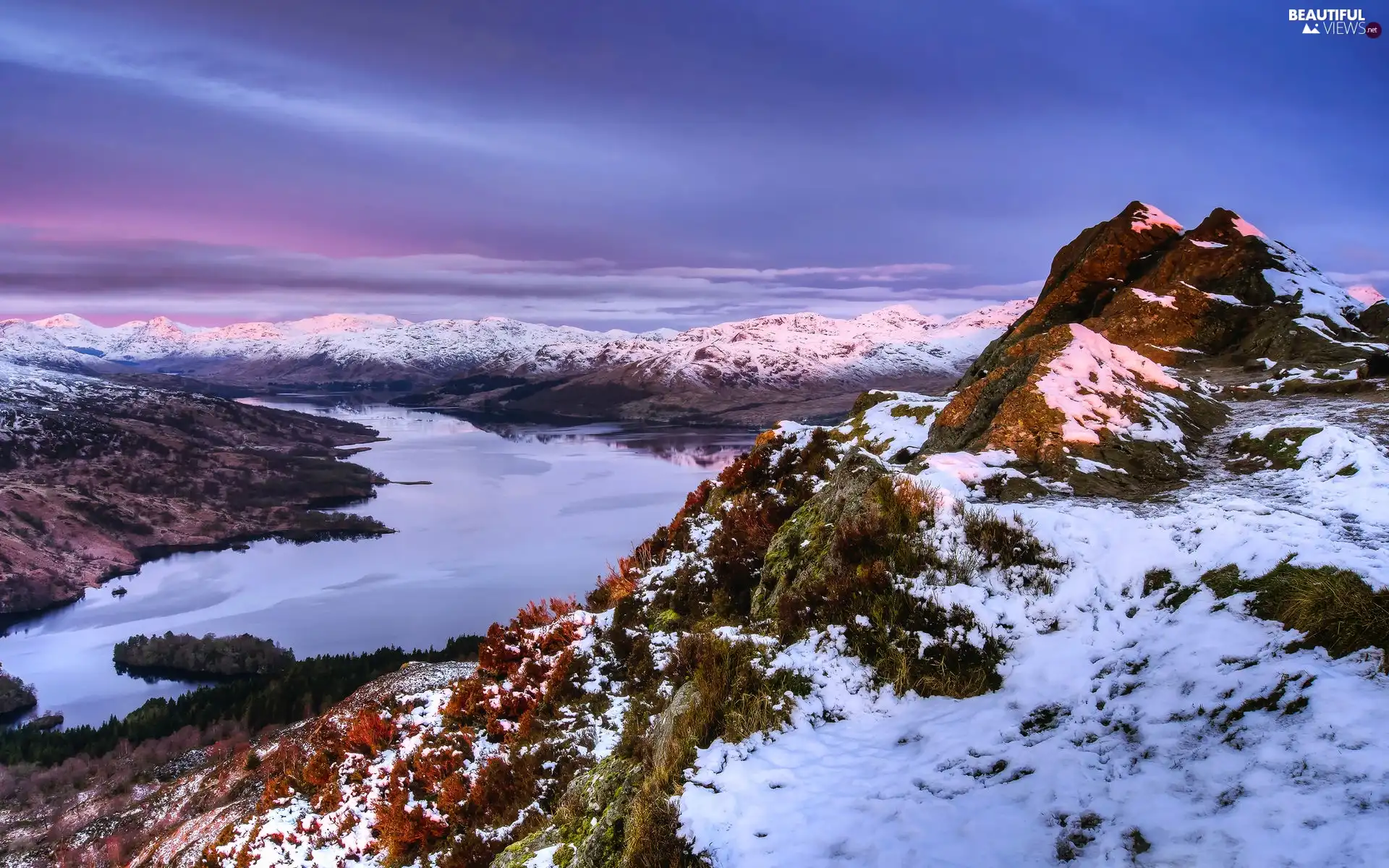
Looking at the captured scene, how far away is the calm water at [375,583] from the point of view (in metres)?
68.1

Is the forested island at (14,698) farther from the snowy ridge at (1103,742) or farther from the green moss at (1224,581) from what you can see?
the green moss at (1224,581)

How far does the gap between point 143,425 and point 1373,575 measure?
24725cm

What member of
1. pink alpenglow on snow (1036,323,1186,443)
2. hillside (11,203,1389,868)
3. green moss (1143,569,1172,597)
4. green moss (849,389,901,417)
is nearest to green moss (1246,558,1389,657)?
hillside (11,203,1389,868)

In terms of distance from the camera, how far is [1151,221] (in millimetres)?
32469

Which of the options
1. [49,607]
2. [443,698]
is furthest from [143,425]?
[443,698]

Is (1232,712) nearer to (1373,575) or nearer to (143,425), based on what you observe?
(1373,575)

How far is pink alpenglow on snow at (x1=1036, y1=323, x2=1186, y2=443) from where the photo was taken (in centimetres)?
1241

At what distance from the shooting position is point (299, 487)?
151m

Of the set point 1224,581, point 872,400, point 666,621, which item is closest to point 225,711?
point 666,621

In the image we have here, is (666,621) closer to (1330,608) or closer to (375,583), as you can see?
(1330,608)

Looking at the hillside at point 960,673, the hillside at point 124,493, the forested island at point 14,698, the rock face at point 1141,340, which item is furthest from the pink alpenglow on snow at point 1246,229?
the hillside at point 124,493

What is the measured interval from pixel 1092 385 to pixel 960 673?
371 inches

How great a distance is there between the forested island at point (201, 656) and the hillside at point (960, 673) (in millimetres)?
55796

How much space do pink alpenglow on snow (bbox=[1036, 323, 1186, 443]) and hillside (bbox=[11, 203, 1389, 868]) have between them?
0.31 feet
